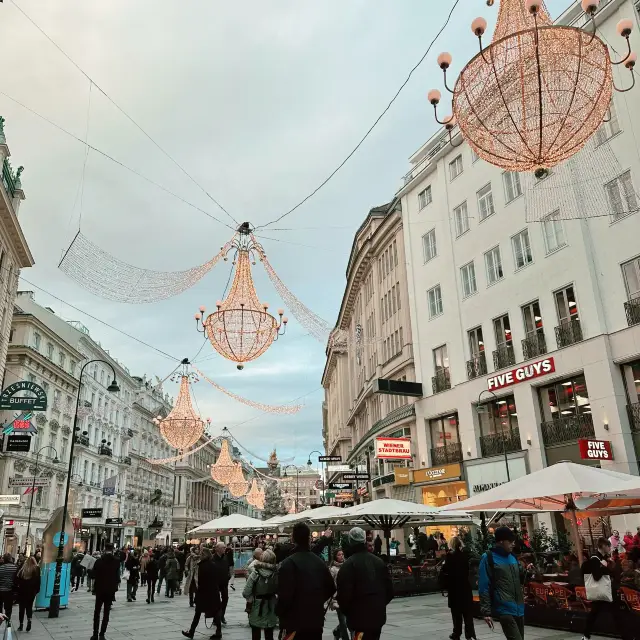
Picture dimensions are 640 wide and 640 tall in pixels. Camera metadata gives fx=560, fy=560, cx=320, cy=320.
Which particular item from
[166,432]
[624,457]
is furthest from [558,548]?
[166,432]

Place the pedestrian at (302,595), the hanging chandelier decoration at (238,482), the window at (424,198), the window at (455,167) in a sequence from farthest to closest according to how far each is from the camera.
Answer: the hanging chandelier decoration at (238,482) < the window at (424,198) < the window at (455,167) < the pedestrian at (302,595)

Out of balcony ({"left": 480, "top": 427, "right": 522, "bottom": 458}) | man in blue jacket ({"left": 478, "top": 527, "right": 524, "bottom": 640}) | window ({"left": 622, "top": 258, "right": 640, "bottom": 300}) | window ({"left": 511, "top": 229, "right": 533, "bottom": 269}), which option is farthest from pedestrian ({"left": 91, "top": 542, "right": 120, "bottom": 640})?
window ({"left": 511, "top": 229, "right": 533, "bottom": 269})

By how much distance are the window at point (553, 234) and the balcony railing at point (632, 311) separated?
401 cm

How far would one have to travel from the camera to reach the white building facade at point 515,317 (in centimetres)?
2114

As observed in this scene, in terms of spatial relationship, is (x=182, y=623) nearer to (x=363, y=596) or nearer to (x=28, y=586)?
(x=28, y=586)

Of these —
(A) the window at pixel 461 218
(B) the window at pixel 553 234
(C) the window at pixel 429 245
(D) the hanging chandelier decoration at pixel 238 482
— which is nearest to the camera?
(B) the window at pixel 553 234

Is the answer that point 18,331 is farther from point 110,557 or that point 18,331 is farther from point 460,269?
point 110,557

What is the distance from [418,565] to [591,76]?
709 inches

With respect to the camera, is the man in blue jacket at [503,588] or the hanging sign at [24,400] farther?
the hanging sign at [24,400]

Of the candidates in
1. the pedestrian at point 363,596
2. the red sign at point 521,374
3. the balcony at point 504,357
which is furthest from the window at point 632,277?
the pedestrian at point 363,596

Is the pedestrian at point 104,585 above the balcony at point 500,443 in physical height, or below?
below

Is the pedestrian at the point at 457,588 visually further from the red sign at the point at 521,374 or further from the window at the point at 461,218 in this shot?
the window at the point at 461,218

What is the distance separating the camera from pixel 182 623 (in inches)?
580

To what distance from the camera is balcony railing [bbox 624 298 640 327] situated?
20.5 meters
